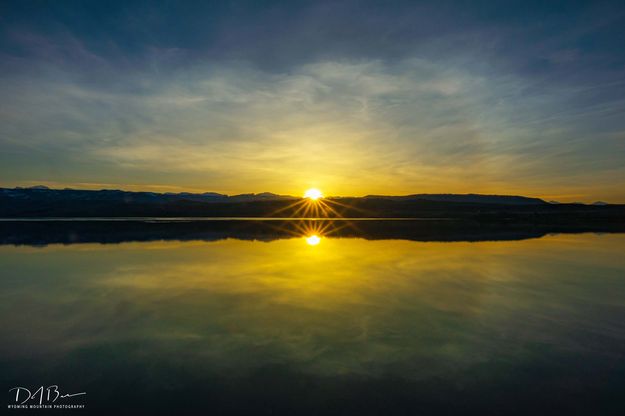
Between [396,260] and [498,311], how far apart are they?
9.77 meters

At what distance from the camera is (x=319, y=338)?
8734 mm

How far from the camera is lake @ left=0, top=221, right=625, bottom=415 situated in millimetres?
6074

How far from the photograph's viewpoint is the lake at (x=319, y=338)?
6074 millimetres

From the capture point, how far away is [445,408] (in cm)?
571
